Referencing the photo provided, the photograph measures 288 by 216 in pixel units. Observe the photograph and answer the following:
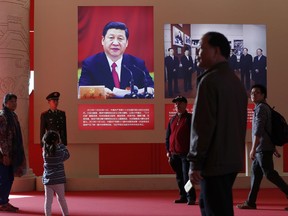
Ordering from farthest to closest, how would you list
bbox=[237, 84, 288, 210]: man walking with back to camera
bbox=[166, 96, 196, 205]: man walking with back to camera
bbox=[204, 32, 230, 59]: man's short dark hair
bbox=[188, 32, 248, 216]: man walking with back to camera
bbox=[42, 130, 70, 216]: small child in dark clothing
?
bbox=[166, 96, 196, 205]: man walking with back to camera, bbox=[237, 84, 288, 210]: man walking with back to camera, bbox=[42, 130, 70, 216]: small child in dark clothing, bbox=[204, 32, 230, 59]: man's short dark hair, bbox=[188, 32, 248, 216]: man walking with back to camera

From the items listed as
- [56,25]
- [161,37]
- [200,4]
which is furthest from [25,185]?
[200,4]

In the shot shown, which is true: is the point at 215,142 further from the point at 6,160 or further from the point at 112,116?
the point at 112,116

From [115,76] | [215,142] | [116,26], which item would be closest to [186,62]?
[115,76]

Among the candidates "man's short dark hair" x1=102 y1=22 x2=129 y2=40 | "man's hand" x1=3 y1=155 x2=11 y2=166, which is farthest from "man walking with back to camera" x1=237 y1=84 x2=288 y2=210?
"man's short dark hair" x1=102 y1=22 x2=129 y2=40

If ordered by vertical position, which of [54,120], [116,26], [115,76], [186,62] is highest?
[116,26]

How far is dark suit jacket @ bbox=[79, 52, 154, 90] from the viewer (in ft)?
31.3

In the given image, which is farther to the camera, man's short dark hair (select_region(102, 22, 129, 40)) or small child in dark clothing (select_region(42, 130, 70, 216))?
man's short dark hair (select_region(102, 22, 129, 40))

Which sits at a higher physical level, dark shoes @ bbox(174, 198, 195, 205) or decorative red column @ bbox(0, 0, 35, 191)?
decorative red column @ bbox(0, 0, 35, 191)

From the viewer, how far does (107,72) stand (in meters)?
9.57

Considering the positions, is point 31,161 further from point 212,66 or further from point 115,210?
point 212,66

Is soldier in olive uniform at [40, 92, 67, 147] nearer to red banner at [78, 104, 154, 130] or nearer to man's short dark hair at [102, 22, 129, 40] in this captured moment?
red banner at [78, 104, 154, 130]

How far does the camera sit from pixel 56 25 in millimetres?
9594

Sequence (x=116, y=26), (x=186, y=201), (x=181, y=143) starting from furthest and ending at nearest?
(x=116, y=26) → (x=186, y=201) → (x=181, y=143)

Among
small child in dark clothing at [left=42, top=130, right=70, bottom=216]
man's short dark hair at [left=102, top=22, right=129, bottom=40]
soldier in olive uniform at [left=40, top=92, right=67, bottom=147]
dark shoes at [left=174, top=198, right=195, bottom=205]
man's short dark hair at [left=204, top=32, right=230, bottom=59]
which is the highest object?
man's short dark hair at [left=102, top=22, right=129, bottom=40]
